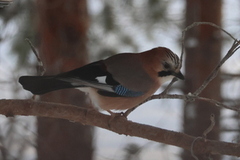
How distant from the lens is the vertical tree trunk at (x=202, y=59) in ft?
10.7

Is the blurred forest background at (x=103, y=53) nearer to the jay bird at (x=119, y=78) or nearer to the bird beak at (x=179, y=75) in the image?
the jay bird at (x=119, y=78)

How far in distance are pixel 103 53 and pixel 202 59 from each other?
681mm

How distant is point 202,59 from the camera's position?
11.0 ft

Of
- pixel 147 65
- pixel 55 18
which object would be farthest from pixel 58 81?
pixel 55 18

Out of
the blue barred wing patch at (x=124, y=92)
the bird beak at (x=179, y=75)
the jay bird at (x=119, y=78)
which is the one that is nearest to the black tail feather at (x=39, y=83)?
the jay bird at (x=119, y=78)

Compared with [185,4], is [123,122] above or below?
below

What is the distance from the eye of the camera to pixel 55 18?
124 inches

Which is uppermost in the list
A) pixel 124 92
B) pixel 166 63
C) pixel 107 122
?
pixel 166 63

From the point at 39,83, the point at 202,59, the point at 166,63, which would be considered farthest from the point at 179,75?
the point at 202,59

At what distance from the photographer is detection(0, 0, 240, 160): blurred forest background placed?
10.1 feet

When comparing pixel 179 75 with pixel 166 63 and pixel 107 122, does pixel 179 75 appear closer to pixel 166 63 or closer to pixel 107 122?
pixel 166 63

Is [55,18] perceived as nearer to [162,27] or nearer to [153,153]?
[162,27]

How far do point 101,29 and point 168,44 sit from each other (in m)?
0.51

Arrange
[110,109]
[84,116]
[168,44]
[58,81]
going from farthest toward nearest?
[168,44] → [110,109] → [84,116] → [58,81]
